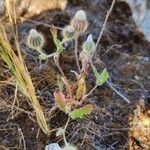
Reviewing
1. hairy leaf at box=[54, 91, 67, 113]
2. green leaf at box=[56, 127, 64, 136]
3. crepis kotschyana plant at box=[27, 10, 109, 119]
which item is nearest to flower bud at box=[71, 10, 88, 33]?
crepis kotschyana plant at box=[27, 10, 109, 119]

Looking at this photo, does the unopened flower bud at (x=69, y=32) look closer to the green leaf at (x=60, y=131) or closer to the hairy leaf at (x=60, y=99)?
the hairy leaf at (x=60, y=99)

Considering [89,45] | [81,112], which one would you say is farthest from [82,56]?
[81,112]

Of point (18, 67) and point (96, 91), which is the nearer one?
point (18, 67)

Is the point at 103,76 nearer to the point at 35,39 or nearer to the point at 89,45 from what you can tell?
the point at 89,45

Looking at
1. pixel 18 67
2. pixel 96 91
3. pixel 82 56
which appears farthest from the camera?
pixel 96 91

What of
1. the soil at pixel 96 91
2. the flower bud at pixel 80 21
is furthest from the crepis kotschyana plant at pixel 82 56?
the soil at pixel 96 91

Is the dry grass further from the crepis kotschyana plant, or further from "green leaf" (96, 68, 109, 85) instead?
"green leaf" (96, 68, 109, 85)
